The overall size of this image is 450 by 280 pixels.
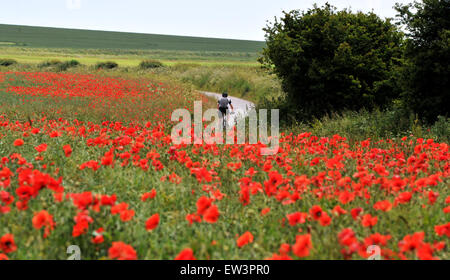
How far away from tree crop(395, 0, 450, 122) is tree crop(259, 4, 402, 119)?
317 cm

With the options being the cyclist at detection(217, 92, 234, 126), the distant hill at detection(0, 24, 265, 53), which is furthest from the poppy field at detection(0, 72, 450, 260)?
the distant hill at detection(0, 24, 265, 53)

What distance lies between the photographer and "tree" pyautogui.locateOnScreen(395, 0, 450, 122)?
11297 millimetres

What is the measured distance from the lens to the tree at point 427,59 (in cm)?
1130

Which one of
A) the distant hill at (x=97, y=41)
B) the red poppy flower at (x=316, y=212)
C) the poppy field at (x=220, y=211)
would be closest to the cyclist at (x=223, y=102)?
the poppy field at (x=220, y=211)

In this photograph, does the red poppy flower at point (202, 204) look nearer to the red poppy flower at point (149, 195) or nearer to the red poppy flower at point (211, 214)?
the red poppy flower at point (211, 214)

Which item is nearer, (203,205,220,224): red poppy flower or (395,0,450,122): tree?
(203,205,220,224): red poppy flower

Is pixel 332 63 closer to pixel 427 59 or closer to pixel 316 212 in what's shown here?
pixel 427 59

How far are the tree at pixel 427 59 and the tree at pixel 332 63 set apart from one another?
125 inches

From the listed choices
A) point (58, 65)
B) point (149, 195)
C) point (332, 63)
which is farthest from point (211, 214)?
point (58, 65)

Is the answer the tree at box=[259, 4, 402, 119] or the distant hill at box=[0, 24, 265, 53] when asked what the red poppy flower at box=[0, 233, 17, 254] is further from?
the distant hill at box=[0, 24, 265, 53]

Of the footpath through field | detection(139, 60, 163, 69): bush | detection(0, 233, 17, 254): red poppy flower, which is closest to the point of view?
detection(0, 233, 17, 254): red poppy flower

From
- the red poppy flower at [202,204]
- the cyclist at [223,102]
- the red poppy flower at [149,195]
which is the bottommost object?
the red poppy flower at [149,195]
